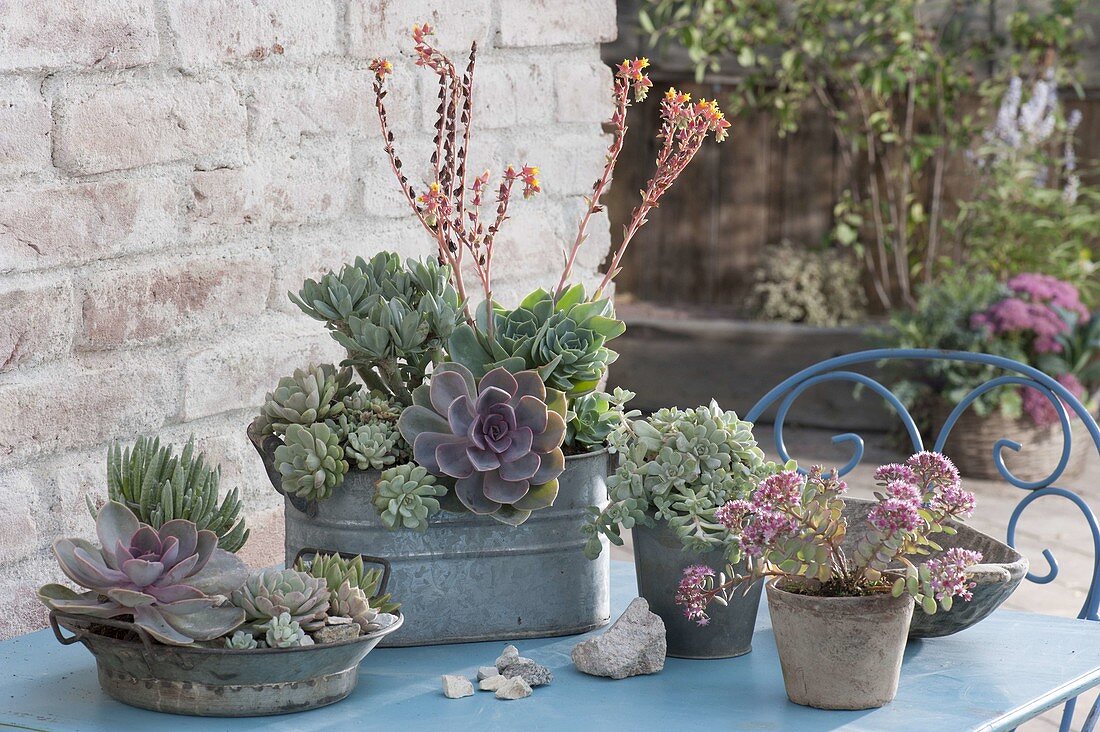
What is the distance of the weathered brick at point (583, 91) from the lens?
80.4 inches

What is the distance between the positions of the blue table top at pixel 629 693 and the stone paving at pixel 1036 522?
1693mm

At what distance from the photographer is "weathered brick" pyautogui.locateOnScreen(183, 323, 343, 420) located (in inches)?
63.1

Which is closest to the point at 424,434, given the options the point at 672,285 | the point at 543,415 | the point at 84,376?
the point at 543,415

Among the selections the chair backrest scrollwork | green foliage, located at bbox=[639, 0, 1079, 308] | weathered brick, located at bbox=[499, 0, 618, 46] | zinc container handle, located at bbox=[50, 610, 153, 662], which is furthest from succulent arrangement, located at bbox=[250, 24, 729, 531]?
green foliage, located at bbox=[639, 0, 1079, 308]

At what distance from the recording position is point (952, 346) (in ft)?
16.3

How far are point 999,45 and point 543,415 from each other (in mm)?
5135

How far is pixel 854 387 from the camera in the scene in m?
5.50

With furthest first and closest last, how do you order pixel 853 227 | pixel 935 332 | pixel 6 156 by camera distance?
pixel 853 227
pixel 935 332
pixel 6 156

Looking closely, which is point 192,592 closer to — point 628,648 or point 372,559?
point 372,559

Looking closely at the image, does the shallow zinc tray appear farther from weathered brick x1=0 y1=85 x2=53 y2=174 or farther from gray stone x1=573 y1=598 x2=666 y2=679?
weathered brick x1=0 y1=85 x2=53 y2=174

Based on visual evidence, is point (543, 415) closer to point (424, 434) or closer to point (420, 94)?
point (424, 434)

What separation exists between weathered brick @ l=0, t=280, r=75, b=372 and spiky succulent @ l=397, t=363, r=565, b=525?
41cm

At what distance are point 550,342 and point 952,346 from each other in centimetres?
390

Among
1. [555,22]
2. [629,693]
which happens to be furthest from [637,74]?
[555,22]
